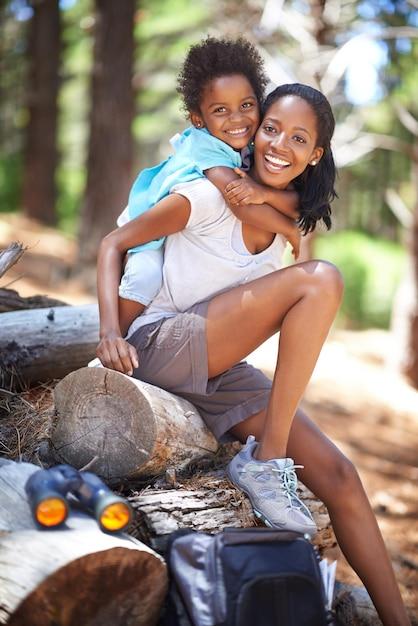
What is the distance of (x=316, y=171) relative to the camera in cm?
283

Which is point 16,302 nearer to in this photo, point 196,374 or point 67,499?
point 196,374

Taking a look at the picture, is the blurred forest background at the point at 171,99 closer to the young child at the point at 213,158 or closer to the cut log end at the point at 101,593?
the young child at the point at 213,158

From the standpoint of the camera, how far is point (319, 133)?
2.74m

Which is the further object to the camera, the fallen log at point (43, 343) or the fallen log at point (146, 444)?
the fallen log at point (43, 343)

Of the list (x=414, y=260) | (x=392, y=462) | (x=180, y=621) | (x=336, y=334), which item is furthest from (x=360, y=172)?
(x=180, y=621)

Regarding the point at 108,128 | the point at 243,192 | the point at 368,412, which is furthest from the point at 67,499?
the point at 108,128

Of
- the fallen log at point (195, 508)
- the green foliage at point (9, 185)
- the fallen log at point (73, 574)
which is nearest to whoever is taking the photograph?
the fallen log at point (73, 574)

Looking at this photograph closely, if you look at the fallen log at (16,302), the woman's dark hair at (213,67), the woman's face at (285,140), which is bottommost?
the fallen log at (16,302)

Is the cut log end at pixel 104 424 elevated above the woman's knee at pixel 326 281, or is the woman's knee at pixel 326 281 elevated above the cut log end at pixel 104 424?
the woman's knee at pixel 326 281

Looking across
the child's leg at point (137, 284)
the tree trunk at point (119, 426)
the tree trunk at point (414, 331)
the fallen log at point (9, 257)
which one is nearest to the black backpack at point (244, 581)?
the tree trunk at point (119, 426)

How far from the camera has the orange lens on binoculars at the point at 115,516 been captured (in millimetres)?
2057

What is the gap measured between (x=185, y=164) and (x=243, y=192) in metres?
0.28

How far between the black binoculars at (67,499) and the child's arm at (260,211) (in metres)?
1.09

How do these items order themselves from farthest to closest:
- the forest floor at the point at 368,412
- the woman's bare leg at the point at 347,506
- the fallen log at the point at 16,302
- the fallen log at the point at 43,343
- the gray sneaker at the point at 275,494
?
1. the forest floor at the point at 368,412
2. the fallen log at the point at 16,302
3. the fallen log at the point at 43,343
4. the woman's bare leg at the point at 347,506
5. the gray sneaker at the point at 275,494
